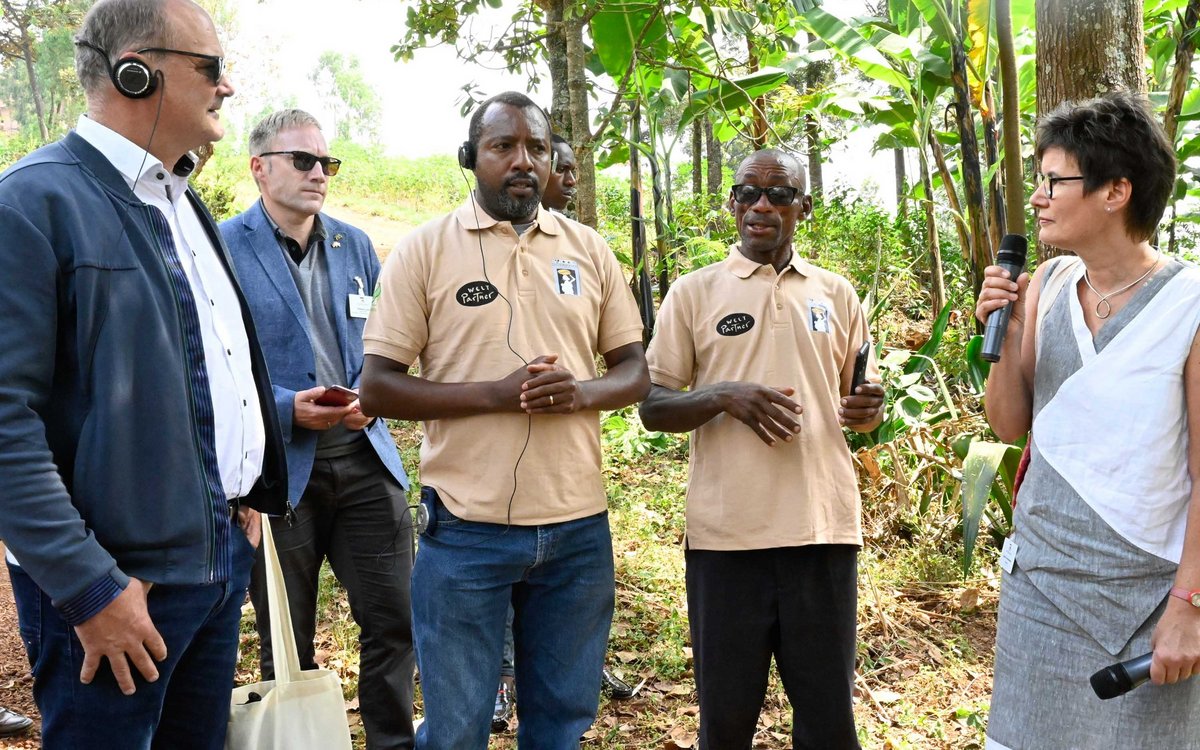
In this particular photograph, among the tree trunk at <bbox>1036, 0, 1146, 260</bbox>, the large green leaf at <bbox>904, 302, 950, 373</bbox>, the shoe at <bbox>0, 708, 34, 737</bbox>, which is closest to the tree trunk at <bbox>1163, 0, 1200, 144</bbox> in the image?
the tree trunk at <bbox>1036, 0, 1146, 260</bbox>

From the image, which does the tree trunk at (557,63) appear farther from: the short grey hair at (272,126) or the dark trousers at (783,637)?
the dark trousers at (783,637)

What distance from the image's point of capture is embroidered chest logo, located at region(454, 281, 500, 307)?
2627mm

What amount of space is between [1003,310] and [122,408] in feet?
6.40

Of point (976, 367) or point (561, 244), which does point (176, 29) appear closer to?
point (561, 244)

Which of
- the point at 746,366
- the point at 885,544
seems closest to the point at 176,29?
the point at 746,366

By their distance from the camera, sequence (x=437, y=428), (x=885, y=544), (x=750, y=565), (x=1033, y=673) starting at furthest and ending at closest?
(x=885, y=544), (x=750, y=565), (x=437, y=428), (x=1033, y=673)

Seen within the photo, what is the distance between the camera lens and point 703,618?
2.88 meters

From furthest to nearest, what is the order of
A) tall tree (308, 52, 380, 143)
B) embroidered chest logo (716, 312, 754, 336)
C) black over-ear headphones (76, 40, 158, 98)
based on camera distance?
tall tree (308, 52, 380, 143), embroidered chest logo (716, 312, 754, 336), black over-ear headphones (76, 40, 158, 98)

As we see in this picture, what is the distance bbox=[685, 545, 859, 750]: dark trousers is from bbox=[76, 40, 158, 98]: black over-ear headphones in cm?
193

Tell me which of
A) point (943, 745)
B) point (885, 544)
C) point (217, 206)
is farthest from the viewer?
point (217, 206)

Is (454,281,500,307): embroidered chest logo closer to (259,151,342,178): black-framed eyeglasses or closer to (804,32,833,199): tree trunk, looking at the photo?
(259,151,342,178): black-framed eyeglasses

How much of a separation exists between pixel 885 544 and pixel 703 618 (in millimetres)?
2787

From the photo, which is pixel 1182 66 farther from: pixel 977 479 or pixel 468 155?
pixel 468 155

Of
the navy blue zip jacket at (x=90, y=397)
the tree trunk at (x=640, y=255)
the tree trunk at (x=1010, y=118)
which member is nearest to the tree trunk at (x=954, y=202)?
the tree trunk at (x=1010, y=118)
